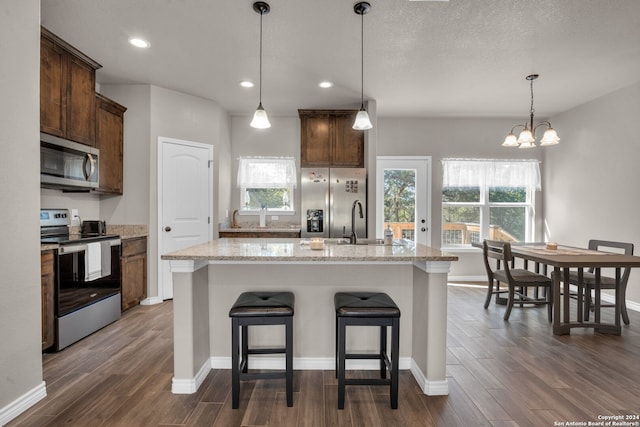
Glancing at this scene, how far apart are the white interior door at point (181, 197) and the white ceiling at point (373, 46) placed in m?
0.80

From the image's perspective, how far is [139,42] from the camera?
114 inches

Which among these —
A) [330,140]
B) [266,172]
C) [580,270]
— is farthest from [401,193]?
[580,270]

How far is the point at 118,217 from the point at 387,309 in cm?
360

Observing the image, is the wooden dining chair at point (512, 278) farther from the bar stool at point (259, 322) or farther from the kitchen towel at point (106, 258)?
the kitchen towel at point (106, 258)

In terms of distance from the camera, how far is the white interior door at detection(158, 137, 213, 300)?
392 cm

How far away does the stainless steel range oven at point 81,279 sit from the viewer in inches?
102

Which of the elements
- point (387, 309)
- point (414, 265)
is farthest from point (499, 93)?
point (387, 309)

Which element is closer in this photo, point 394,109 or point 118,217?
point 118,217

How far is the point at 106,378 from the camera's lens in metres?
2.20

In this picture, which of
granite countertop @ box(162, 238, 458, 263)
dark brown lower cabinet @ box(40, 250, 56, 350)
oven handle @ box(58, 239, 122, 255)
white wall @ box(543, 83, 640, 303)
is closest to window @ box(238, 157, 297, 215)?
oven handle @ box(58, 239, 122, 255)

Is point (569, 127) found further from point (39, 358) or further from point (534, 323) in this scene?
point (39, 358)

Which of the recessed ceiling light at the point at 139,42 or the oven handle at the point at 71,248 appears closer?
the oven handle at the point at 71,248

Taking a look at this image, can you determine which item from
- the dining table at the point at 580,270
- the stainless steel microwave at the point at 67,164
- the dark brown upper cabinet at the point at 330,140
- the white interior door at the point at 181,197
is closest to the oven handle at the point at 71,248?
the stainless steel microwave at the point at 67,164

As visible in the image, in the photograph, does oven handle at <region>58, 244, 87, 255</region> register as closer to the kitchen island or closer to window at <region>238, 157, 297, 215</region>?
the kitchen island
